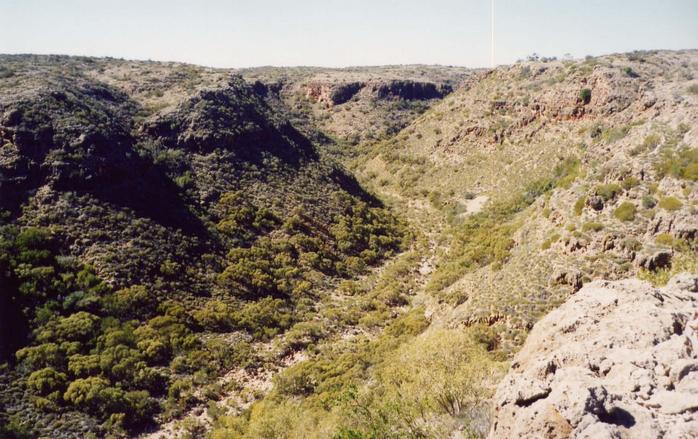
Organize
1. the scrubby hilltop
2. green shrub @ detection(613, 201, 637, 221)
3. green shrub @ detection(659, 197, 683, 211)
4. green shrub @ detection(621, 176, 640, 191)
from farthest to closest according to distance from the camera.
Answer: green shrub @ detection(621, 176, 640, 191), green shrub @ detection(613, 201, 637, 221), the scrubby hilltop, green shrub @ detection(659, 197, 683, 211)

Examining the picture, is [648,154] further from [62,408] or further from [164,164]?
[164,164]

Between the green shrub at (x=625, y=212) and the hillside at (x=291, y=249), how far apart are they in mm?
109

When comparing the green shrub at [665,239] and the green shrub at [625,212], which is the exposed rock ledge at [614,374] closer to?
the green shrub at [665,239]

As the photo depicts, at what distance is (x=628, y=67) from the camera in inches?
1962

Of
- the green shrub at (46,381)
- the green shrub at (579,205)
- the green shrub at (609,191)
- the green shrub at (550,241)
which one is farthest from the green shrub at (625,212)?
the green shrub at (46,381)

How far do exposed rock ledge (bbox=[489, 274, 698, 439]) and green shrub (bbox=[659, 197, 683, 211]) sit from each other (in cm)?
1010

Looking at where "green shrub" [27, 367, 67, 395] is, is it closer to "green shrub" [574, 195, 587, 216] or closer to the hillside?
the hillside

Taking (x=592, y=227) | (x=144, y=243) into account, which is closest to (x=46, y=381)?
(x=144, y=243)

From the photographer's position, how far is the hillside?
1881 centimetres

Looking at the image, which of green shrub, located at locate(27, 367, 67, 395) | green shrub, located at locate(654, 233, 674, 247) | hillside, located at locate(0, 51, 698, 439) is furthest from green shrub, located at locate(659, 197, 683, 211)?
green shrub, located at locate(27, 367, 67, 395)

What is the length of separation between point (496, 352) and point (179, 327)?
17905mm

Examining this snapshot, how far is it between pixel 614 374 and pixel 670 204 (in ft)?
53.2

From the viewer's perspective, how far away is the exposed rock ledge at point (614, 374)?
24.5 ft

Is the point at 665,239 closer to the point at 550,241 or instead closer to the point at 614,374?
the point at 550,241
